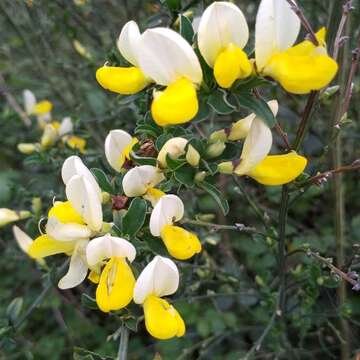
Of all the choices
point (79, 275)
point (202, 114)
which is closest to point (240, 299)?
point (79, 275)

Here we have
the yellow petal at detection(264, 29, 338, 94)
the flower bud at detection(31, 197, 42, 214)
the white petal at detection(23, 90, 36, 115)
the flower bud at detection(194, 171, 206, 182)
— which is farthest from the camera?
the white petal at detection(23, 90, 36, 115)

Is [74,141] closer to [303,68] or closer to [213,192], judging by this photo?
[213,192]

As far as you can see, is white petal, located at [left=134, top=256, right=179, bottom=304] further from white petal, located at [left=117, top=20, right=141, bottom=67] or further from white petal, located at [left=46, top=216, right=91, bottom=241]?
white petal, located at [left=117, top=20, right=141, bottom=67]

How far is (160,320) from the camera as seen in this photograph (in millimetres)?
924

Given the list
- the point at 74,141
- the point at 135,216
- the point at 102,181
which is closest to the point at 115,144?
the point at 102,181

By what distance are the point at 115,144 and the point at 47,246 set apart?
21 cm

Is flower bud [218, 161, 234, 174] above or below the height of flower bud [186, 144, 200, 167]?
below

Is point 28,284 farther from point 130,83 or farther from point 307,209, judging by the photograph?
point 130,83

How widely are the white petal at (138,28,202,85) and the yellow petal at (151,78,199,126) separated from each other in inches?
1.2

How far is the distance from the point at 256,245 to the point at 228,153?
94 centimetres

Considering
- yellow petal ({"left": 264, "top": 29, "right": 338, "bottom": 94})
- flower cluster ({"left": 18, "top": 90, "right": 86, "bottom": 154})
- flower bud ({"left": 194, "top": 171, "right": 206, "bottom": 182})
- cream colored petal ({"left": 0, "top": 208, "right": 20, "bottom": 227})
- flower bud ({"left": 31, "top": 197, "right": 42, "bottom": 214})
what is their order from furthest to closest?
flower cluster ({"left": 18, "top": 90, "right": 86, "bottom": 154}), flower bud ({"left": 31, "top": 197, "right": 42, "bottom": 214}), cream colored petal ({"left": 0, "top": 208, "right": 20, "bottom": 227}), flower bud ({"left": 194, "top": 171, "right": 206, "bottom": 182}), yellow petal ({"left": 264, "top": 29, "right": 338, "bottom": 94})

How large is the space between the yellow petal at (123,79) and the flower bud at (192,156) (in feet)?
0.46

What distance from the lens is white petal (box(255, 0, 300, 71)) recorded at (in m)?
0.84

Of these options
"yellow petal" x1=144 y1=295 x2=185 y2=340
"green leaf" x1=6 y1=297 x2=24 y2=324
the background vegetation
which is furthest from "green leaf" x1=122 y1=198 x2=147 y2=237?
"green leaf" x1=6 y1=297 x2=24 y2=324
